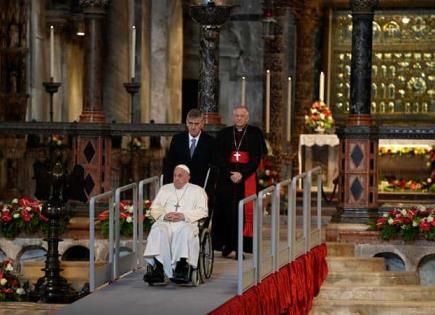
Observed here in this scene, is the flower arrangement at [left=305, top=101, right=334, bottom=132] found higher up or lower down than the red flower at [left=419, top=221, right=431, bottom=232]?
higher up

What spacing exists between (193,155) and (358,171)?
166 inches

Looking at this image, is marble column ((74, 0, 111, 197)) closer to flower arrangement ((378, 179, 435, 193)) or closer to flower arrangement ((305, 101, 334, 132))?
flower arrangement ((378, 179, 435, 193))

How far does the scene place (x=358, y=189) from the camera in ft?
76.6

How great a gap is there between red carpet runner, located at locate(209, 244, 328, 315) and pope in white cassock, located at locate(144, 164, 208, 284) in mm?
724

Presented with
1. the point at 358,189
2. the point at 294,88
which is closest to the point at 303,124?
the point at 294,88

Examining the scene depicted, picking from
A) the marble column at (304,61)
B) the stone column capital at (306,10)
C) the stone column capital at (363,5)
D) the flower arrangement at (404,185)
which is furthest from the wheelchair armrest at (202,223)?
the marble column at (304,61)

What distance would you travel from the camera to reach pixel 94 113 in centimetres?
2431

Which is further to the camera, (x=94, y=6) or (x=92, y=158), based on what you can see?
(x=94, y=6)

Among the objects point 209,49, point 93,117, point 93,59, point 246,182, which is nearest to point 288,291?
point 246,182

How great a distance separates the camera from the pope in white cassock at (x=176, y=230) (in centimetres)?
1805

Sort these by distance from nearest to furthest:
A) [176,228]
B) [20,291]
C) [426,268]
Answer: [176,228], [20,291], [426,268]

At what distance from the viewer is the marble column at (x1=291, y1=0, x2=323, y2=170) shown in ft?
108

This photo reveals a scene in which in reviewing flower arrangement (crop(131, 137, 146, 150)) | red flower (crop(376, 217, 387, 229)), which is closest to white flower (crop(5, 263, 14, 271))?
red flower (crop(376, 217, 387, 229))

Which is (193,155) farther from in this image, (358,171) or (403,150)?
(403,150)
